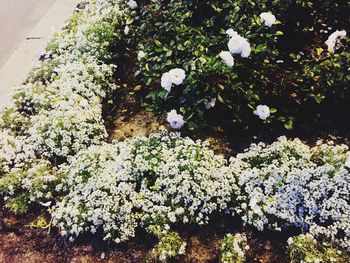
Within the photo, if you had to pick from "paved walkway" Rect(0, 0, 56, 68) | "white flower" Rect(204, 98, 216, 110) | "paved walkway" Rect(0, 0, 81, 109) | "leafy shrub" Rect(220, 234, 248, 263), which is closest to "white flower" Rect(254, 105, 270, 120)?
"white flower" Rect(204, 98, 216, 110)

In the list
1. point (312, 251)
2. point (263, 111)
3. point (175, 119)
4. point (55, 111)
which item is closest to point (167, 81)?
point (175, 119)

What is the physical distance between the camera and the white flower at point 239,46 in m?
4.06

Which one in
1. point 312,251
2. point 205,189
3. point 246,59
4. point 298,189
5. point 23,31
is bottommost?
point 312,251

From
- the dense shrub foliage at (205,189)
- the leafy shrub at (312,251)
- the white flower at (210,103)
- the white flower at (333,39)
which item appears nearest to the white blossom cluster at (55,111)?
the dense shrub foliage at (205,189)

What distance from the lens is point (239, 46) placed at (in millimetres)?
4070

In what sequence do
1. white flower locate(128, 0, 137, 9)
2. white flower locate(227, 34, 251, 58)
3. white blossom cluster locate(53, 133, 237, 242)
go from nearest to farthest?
white blossom cluster locate(53, 133, 237, 242) < white flower locate(227, 34, 251, 58) < white flower locate(128, 0, 137, 9)

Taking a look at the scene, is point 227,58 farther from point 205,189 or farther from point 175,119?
point 205,189

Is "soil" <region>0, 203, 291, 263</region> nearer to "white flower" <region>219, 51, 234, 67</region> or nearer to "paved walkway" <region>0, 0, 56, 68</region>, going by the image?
"white flower" <region>219, 51, 234, 67</region>

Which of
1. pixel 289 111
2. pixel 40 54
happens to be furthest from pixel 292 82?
pixel 40 54

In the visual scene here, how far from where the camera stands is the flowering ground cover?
3.84 metres

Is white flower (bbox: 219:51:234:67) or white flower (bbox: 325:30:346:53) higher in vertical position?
white flower (bbox: 219:51:234:67)

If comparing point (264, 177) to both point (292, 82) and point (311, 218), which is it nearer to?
point (311, 218)

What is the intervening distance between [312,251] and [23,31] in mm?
5642

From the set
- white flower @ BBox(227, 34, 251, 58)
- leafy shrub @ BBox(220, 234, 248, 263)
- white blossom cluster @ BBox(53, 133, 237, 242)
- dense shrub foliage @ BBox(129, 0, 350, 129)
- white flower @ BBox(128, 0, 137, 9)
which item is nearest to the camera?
leafy shrub @ BBox(220, 234, 248, 263)
